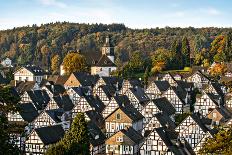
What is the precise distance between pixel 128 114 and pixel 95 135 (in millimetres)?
6434

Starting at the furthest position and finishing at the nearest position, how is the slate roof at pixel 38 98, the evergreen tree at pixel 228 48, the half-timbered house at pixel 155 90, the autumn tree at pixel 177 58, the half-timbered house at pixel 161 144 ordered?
the autumn tree at pixel 177 58 → the evergreen tree at pixel 228 48 → the half-timbered house at pixel 155 90 → the slate roof at pixel 38 98 → the half-timbered house at pixel 161 144

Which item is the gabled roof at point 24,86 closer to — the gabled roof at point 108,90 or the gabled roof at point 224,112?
the gabled roof at point 108,90

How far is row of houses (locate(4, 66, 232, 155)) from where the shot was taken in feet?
157

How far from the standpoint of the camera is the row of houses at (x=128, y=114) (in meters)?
47.7

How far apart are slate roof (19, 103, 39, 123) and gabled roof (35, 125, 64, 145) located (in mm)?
8763

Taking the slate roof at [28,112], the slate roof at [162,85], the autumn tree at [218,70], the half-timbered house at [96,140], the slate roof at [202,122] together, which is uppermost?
the autumn tree at [218,70]

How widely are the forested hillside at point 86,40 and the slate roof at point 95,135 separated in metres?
82.8

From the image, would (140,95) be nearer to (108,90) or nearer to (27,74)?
(108,90)

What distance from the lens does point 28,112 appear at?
2344 inches

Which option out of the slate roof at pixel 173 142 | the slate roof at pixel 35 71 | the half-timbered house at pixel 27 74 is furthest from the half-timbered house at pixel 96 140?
the slate roof at pixel 35 71

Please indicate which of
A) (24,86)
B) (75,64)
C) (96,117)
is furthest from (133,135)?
(75,64)

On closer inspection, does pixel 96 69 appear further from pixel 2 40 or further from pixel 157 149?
pixel 2 40

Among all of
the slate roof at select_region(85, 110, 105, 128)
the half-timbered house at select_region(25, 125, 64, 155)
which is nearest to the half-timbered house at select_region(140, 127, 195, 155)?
the half-timbered house at select_region(25, 125, 64, 155)

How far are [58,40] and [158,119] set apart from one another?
117760 mm
